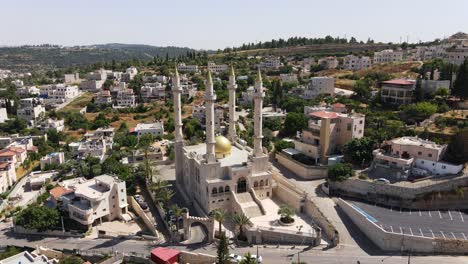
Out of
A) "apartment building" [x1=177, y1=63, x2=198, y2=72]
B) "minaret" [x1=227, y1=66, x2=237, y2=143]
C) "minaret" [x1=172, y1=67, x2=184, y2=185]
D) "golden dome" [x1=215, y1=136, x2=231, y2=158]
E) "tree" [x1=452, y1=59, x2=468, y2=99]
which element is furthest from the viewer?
"apartment building" [x1=177, y1=63, x2=198, y2=72]

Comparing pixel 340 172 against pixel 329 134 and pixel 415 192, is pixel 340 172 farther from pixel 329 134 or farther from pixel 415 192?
pixel 415 192

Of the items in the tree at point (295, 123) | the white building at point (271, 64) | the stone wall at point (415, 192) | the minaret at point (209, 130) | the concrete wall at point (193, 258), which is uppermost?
the white building at point (271, 64)

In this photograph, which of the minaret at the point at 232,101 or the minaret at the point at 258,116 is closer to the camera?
the minaret at the point at 258,116

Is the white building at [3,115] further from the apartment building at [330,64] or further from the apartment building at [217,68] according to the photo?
the apartment building at [330,64]

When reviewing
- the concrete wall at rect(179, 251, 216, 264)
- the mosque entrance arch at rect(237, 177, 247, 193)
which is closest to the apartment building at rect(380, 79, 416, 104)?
the mosque entrance arch at rect(237, 177, 247, 193)

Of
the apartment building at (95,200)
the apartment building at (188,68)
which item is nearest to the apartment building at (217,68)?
the apartment building at (188,68)

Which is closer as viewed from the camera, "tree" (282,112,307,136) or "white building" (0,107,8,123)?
"tree" (282,112,307,136)

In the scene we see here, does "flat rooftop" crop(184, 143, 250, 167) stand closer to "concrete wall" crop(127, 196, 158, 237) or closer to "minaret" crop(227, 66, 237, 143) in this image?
"minaret" crop(227, 66, 237, 143)

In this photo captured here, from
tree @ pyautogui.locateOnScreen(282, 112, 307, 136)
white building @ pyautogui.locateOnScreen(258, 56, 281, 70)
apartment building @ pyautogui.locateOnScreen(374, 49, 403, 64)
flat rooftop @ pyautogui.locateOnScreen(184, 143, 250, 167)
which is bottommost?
flat rooftop @ pyautogui.locateOnScreen(184, 143, 250, 167)
